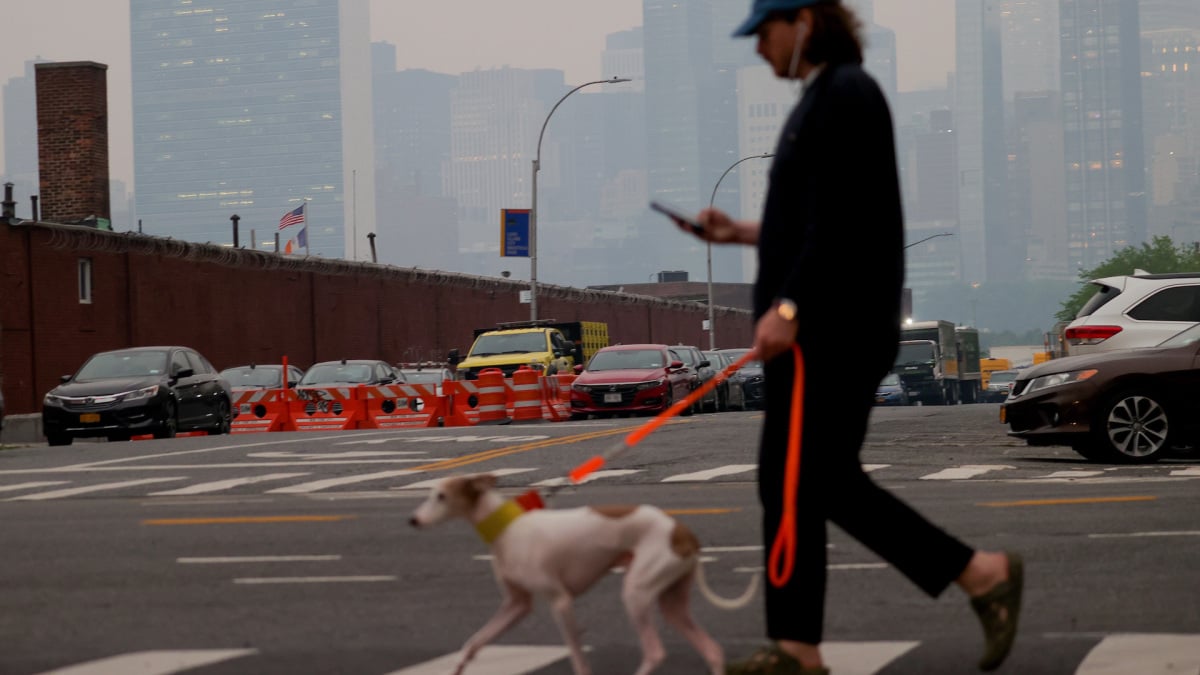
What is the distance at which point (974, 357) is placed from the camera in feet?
276

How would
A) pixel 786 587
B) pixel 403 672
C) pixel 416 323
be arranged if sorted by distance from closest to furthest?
pixel 786 587 → pixel 403 672 → pixel 416 323

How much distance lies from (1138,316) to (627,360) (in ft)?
61.9

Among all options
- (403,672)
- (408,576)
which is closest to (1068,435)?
(408,576)

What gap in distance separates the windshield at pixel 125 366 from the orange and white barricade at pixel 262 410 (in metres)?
4.49

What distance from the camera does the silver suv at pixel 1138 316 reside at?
18859mm

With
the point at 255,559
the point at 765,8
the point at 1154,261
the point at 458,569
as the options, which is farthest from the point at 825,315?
the point at 1154,261

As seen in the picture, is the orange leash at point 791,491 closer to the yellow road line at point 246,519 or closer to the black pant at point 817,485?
the black pant at point 817,485

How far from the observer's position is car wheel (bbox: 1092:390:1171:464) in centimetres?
1627

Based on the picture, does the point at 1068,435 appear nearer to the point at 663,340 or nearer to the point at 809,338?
the point at 809,338

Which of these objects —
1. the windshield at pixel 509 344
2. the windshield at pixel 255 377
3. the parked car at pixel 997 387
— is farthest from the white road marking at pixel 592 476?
the parked car at pixel 997 387

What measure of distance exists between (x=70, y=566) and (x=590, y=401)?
2588cm

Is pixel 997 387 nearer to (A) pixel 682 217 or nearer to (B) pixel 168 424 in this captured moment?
(B) pixel 168 424

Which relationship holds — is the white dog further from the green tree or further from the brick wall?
the green tree

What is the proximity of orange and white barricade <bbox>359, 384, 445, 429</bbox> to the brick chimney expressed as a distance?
17664 mm
